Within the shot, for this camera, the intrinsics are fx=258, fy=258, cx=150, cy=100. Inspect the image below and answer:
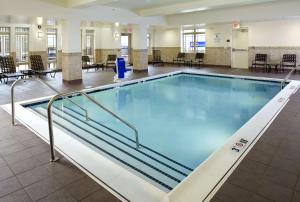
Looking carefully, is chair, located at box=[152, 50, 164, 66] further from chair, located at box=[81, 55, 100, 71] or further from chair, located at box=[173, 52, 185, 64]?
chair, located at box=[81, 55, 100, 71]

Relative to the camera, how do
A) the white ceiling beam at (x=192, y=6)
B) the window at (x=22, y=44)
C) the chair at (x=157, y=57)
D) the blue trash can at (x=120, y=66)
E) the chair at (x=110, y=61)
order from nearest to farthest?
the white ceiling beam at (x=192, y=6) < the blue trash can at (x=120, y=66) < the window at (x=22, y=44) < the chair at (x=110, y=61) < the chair at (x=157, y=57)

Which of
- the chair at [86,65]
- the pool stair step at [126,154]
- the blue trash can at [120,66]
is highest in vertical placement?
the chair at [86,65]

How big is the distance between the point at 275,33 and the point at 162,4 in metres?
5.96

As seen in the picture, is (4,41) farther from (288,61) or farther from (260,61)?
(288,61)

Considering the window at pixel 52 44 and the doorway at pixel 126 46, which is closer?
the window at pixel 52 44

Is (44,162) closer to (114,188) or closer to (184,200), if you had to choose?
(114,188)

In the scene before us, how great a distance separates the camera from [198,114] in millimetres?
6250

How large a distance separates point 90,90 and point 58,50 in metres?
6.85

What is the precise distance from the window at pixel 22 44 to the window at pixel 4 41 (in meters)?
0.44

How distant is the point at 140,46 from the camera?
12633mm

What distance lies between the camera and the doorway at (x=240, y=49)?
44.4 feet

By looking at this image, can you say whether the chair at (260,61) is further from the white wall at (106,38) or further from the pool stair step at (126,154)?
the pool stair step at (126,154)

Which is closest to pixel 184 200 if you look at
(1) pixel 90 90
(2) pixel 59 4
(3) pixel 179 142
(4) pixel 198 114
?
(3) pixel 179 142

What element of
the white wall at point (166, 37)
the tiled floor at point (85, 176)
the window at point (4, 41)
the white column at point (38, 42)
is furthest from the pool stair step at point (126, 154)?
the white wall at point (166, 37)
